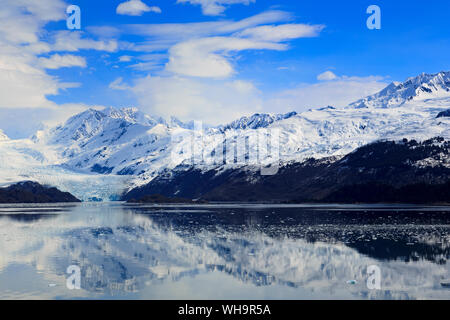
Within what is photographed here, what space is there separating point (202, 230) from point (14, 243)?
109 ft

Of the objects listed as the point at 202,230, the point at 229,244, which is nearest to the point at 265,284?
the point at 229,244

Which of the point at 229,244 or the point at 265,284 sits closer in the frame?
the point at 265,284

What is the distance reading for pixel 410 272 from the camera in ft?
161

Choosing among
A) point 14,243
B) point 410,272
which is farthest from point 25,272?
point 410,272

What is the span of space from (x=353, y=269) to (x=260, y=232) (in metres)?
39.5

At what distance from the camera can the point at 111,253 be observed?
63.1 meters

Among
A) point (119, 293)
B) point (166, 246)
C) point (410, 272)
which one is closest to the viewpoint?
point (119, 293)

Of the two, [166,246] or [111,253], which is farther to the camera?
[166,246]
